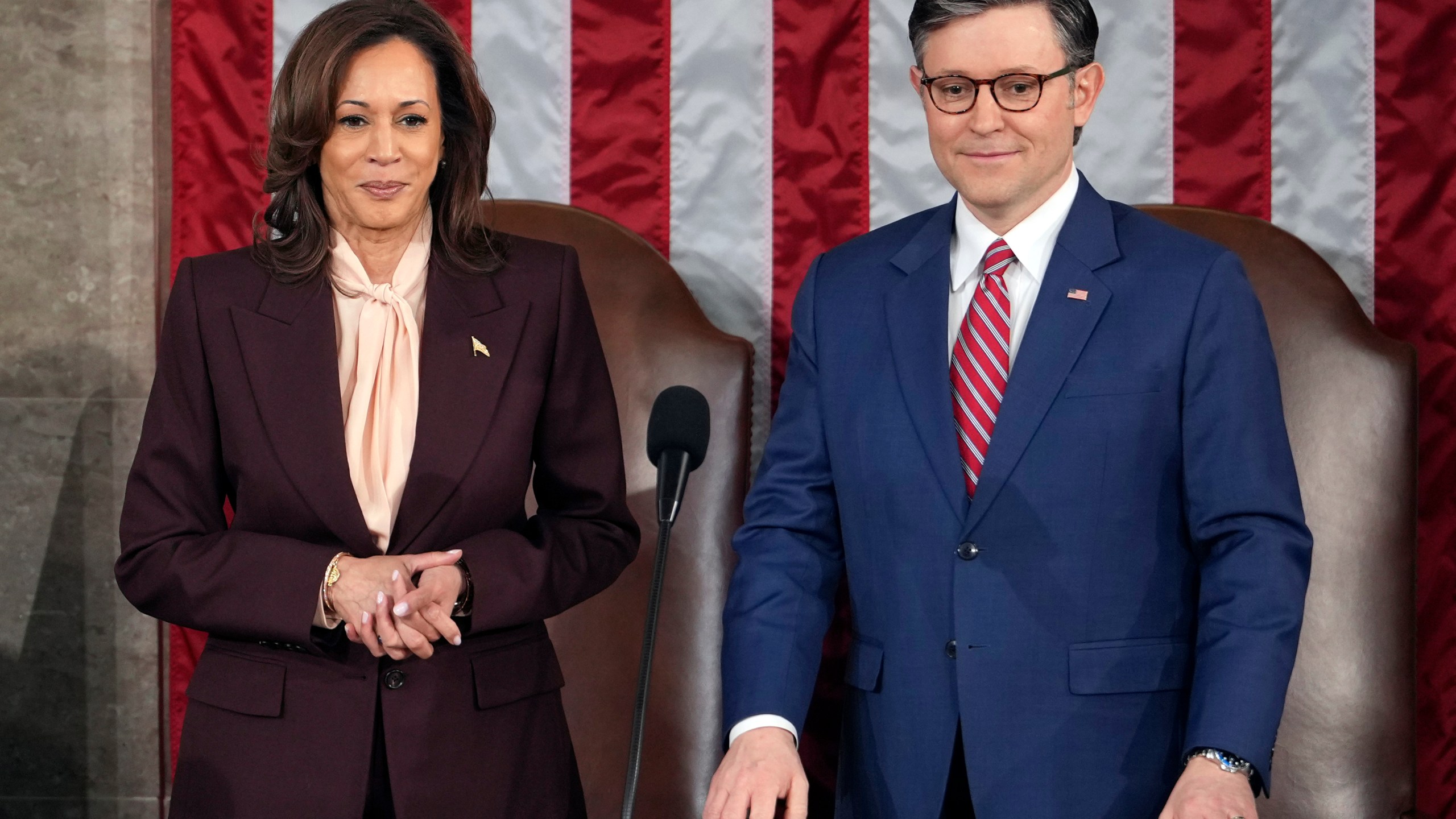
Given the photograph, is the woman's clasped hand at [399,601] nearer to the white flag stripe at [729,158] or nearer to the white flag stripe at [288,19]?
the white flag stripe at [729,158]

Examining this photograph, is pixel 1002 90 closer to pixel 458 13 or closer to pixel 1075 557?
pixel 1075 557

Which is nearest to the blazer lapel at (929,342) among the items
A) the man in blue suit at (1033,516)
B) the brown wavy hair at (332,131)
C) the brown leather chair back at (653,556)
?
the man in blue suit at (1033,516)

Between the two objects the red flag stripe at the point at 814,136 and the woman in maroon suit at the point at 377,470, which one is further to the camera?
the red flag stripe at the point at 814,136

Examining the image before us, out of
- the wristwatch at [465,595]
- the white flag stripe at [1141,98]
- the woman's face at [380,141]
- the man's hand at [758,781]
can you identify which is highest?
the white flag stripe at [1141,98]

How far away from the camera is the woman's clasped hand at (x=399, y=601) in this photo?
4.92 ft

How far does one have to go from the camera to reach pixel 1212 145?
2.62m

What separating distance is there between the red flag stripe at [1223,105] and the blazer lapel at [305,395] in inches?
66.7

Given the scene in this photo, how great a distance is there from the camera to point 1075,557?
1.58 meters

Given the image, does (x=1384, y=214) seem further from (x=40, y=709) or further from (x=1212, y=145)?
(x=40, y=709)

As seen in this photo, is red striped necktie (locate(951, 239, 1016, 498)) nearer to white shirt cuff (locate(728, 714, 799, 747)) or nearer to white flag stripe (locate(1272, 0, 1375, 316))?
white shirt cuff (locate(728, 714, 799, 747))

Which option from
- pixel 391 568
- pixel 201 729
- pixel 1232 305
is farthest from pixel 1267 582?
pixel 201 729

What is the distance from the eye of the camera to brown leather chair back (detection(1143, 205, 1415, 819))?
2.41 metres

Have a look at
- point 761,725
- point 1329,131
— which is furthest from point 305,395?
point 1329,131

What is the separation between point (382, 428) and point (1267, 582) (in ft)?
3.43
